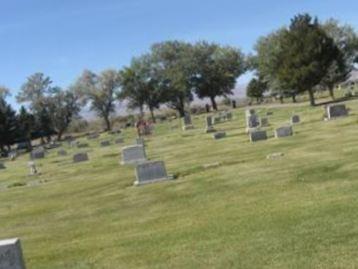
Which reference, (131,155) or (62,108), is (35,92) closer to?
(62,108)

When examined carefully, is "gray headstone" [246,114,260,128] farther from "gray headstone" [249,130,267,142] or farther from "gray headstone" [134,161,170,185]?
"gray headstone" [134,161,170,185]

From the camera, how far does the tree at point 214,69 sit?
107m

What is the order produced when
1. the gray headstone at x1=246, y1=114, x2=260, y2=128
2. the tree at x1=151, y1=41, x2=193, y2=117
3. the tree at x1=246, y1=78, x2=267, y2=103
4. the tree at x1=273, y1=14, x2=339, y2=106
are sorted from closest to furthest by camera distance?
the gray headstone at x1=246, y1=114, x2=260, y2=128
the tree at x1=273, y1=14, x2=339, y2=106
the tree at x1=246, y1=78, x2=267, y2=103
the tree at x1=151, y1=41, x2=193, y2=117

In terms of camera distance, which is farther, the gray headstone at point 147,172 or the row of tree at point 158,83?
the row of tree at point 158,83

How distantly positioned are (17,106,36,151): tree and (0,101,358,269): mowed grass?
211ft

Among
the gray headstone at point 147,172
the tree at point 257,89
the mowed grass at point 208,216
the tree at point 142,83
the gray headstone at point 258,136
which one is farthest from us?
the tree at point 142,83

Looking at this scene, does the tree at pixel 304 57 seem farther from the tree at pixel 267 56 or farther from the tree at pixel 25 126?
the tree at pixel 25 126

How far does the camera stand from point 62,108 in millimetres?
111688

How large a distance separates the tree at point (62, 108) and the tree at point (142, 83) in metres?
8.57

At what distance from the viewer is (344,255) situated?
9250mm

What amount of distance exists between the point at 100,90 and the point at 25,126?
29.8 metres

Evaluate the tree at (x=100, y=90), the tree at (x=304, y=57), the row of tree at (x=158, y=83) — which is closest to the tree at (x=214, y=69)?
the row of tree at (x=158, y=83)

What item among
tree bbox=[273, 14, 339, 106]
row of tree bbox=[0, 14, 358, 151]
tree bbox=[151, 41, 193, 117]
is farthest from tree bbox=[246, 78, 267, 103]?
tree bbox=[273, 14, 339, 106]

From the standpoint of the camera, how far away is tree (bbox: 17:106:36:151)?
3449 inches
